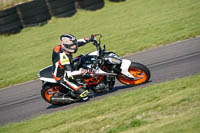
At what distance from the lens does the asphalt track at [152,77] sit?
28.2 ft

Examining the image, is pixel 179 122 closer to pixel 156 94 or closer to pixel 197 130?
pixel 197 130

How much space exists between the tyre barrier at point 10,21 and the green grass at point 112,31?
0.41 m

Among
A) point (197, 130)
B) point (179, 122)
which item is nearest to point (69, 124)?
point (179, 122)

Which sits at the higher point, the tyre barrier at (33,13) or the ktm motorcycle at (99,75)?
the tyre barrier at (33,13)

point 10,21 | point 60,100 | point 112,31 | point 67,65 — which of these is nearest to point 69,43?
point 67,65

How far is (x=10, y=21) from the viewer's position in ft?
60.7

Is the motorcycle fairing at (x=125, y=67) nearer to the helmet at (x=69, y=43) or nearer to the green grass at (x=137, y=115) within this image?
the green grass at (x=137, y=115)

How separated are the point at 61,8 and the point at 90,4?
6.84ft

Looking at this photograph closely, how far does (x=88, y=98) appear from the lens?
8.66m

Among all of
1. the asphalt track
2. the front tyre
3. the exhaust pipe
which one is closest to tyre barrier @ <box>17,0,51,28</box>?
the asphalt track

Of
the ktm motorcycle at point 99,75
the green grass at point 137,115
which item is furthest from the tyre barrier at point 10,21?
the green grass at point 137,115

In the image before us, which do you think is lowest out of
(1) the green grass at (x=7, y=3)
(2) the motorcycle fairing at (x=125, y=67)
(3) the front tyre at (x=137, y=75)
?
(3) the front tyre at (x=137, y=75)

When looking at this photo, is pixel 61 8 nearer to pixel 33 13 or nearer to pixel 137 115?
pixel 33 13

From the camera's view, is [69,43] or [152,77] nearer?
[69,43]
